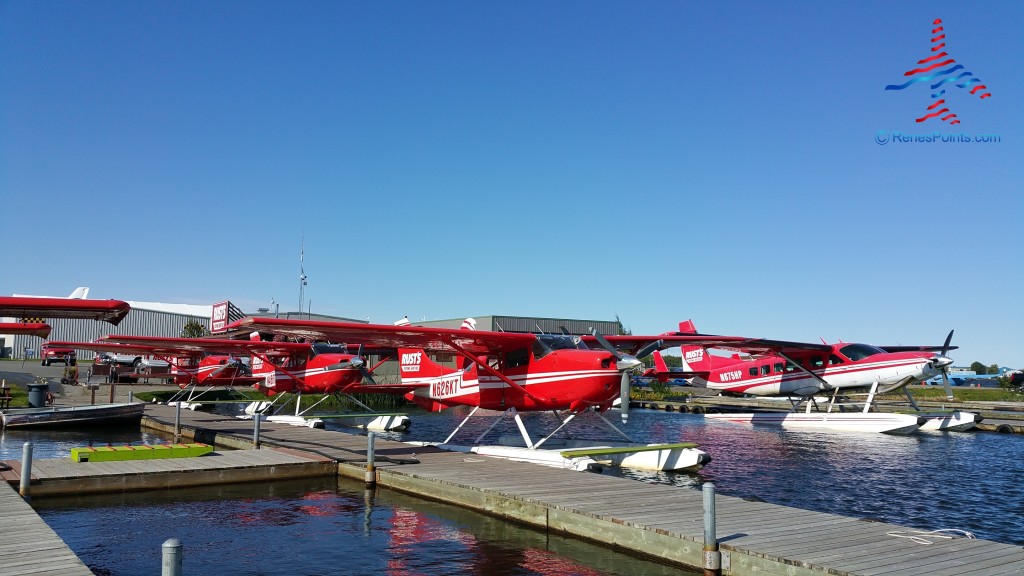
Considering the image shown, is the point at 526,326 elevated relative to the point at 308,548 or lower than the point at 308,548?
elevated

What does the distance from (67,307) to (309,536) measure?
6.00 metres

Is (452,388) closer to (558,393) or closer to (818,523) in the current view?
(558,393)

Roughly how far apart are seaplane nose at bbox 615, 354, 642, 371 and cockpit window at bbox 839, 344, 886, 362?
1586cm

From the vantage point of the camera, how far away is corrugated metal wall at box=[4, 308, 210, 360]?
70.5 meters

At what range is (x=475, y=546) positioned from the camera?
7.93 m

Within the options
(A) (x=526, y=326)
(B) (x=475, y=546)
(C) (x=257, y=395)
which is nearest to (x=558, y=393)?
(B) (x=475, y=546)

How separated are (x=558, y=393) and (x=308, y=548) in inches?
246

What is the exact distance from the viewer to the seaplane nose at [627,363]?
11.8m

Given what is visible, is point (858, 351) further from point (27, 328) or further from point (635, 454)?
point (27, 328)

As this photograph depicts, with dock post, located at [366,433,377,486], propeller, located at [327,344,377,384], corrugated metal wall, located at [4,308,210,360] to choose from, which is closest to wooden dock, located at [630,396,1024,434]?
propeller, located at [327,344,377,384]

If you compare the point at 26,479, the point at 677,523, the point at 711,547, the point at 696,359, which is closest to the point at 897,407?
the point at 696,359

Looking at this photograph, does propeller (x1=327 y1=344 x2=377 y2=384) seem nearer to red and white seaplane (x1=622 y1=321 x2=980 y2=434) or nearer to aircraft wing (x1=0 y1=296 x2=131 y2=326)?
red and white seaplane (x1=622 y1=321 x2=980 y2=434)

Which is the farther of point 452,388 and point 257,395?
point 257,395

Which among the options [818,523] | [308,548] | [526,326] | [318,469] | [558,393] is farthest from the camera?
[526,326]
